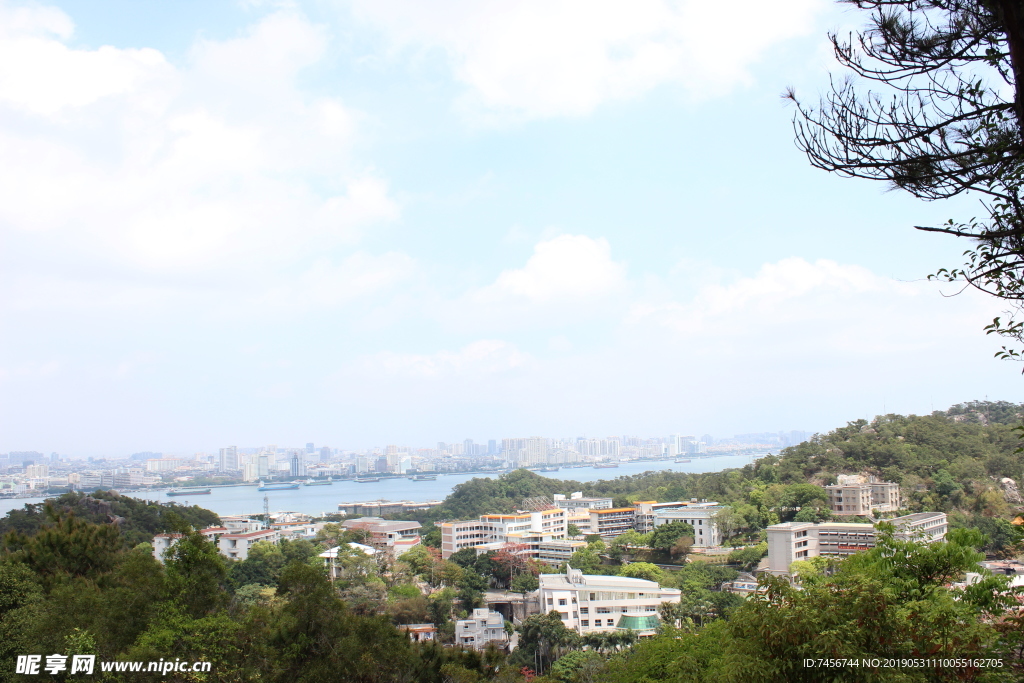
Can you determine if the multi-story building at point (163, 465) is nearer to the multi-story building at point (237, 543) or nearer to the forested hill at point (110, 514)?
the forested hill at point (110, 514)

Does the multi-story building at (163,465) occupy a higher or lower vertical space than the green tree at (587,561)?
lower

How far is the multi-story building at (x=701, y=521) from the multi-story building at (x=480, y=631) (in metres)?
7.09

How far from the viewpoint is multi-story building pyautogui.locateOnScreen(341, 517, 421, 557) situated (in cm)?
1847

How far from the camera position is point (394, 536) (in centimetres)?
2075

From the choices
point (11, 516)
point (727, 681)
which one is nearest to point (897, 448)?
point (727, 681)

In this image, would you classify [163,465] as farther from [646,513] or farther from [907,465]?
[907,465]

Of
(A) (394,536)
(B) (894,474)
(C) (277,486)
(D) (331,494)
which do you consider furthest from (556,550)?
(C) (277,486)

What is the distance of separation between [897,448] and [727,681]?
65.1ft

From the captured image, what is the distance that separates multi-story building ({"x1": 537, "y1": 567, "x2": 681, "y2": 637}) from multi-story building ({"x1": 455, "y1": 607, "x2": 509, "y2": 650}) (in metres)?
0.84

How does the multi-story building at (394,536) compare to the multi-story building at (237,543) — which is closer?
the multi-story building at (237,543)

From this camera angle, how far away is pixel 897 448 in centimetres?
1919

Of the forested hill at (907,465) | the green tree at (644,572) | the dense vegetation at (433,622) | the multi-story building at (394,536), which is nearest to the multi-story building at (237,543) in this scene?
the multi-story building at (394,536)

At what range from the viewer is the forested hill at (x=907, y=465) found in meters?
16.5

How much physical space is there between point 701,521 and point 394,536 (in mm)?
9117
